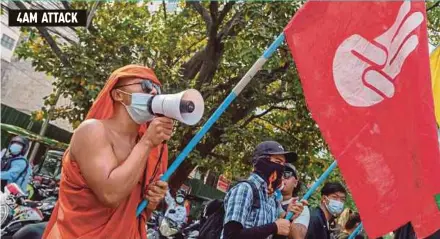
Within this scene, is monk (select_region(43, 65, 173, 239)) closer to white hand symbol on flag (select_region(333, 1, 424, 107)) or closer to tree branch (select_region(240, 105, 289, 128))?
white hand symbol on flag (select_region(333, 1, 424, 107))

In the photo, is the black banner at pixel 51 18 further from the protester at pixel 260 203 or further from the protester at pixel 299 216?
the protester at pixel 260 203

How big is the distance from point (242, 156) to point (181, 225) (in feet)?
6.05

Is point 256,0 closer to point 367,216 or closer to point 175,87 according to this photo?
point 175,87

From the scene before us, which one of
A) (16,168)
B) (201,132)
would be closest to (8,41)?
(16,168)

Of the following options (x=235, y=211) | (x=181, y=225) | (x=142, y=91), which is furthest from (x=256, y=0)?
(x=142, y=91)

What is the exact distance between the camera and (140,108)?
2057mm

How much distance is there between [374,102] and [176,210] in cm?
754

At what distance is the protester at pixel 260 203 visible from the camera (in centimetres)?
289

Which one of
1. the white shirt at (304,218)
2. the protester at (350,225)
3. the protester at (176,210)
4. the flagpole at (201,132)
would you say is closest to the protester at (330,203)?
the white shirt at (304,218)

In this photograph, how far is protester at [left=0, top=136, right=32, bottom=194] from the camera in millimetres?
7422

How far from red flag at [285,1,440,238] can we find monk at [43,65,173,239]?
2.68 ft

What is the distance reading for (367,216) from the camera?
2.41m

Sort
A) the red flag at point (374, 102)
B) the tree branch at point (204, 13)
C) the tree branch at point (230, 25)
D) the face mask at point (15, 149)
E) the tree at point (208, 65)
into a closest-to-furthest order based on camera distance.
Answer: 1. the red flag at point (374, 102)
2. the face mask at point (15, 149)
3. the tree at point (208, 65)
4. the tree branch at point (230, 25)
5. the tree branch at point (204, 13)

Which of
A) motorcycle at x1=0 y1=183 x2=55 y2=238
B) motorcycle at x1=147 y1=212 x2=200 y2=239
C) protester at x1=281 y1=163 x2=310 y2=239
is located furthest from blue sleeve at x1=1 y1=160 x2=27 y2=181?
protester at x1=281 y1=163 x2=310 y2=239
